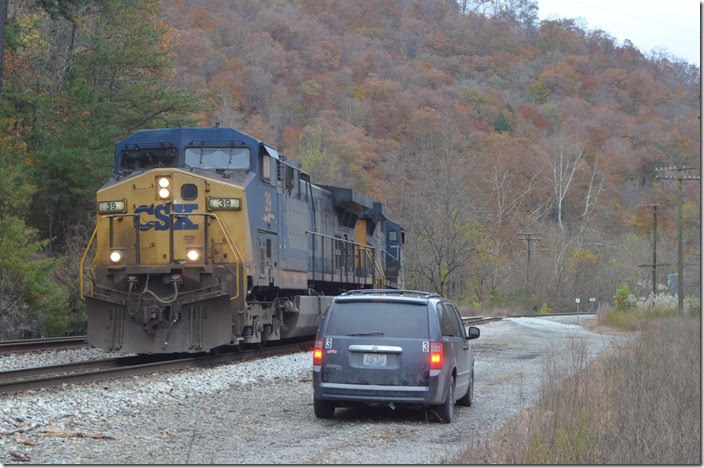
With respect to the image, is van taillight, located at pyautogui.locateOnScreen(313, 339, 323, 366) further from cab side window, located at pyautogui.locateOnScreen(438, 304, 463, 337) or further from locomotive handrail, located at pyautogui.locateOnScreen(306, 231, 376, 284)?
locomotive handrail, located at pyautogui.locateOnScreen(306, 231, 376, 284)

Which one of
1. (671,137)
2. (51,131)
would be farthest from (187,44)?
(51,131)

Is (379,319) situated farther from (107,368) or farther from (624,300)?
(624,300)

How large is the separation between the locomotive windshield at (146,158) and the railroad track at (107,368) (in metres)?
3.62

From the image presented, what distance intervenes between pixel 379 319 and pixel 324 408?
124 cm

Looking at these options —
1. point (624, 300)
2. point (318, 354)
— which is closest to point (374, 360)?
point (318, 354)

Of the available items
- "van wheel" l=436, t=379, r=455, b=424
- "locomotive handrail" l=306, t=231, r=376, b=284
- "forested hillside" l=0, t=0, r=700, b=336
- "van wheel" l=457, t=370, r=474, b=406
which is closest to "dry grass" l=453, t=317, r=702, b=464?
"van wheel" l=436, t=379, r=455, b=424

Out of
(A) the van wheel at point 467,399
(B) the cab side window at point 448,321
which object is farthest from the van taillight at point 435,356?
(A) the van wheel at point 467,399

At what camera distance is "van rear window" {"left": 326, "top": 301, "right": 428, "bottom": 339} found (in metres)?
10.4

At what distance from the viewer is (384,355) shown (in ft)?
33.5

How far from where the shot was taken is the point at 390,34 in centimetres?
12938

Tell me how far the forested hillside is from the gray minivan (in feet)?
34.9

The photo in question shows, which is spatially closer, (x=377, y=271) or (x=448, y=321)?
(x=448, y=321)

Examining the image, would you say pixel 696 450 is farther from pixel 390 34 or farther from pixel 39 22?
pixel 390 34

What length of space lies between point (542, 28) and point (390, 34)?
81.1ft
